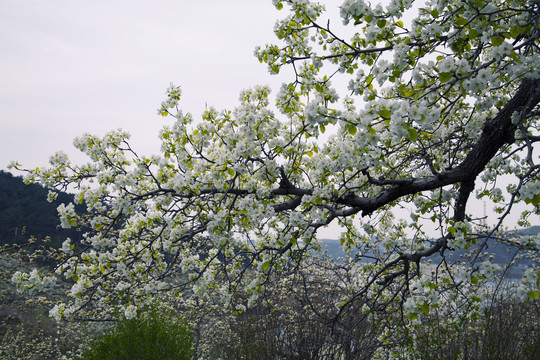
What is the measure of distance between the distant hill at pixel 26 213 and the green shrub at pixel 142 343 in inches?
748

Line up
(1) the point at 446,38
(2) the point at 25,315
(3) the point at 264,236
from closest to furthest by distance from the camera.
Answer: (1) the point at 446,38, (3) the point at 264,236, (2) the point at 25,315

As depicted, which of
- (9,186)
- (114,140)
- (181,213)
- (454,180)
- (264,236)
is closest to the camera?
(454,180)

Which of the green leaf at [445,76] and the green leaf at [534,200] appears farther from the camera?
the green leaf at [534,200]

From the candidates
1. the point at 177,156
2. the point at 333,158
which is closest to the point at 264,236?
the point at 177,156

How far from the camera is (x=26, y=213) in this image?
23688 mm

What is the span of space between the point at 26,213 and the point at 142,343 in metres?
25.0

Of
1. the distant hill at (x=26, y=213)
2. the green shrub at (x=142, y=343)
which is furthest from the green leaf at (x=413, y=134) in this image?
the distant hill at (x=26, y=213)

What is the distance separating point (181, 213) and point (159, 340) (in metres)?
1.92

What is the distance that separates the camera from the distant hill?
21562mm

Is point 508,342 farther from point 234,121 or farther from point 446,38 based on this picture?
point 234,121

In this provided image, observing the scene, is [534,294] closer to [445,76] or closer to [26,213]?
[445,76]

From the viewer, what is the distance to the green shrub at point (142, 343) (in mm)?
4430

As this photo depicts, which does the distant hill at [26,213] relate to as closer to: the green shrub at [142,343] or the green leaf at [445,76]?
the green shrub at [142,343]

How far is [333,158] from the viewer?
3396 millimetres
